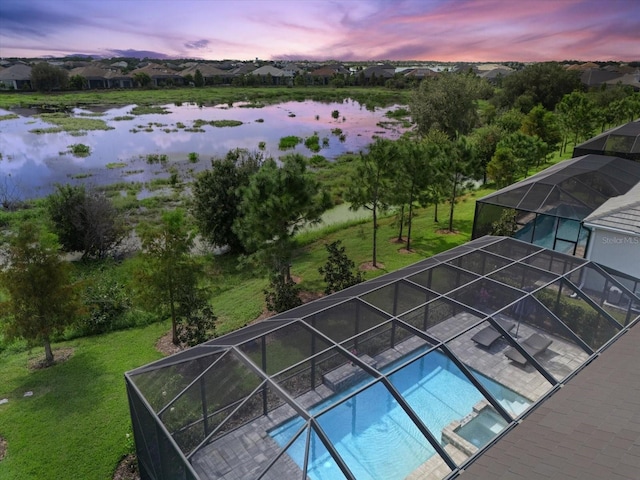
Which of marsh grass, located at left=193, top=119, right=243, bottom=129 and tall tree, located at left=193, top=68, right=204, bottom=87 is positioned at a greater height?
tall tree, located at left=193, top=68, right=204, bottom=87

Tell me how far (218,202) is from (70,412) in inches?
460

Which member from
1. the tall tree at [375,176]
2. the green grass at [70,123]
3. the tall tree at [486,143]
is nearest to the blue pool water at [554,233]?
the tall tree at [375,176]

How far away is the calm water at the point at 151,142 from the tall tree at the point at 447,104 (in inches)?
278

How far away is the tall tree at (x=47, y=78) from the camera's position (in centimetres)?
8300

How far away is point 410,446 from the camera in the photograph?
5766mm

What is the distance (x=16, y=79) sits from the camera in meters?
89.0

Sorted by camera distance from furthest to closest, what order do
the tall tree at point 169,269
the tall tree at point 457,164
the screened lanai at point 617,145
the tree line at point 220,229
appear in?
1. the screened lanai at point 617,145
2. the tall tree at point 457,164
3. the tall tree at point 169,269
4. the tree line at point 220,229

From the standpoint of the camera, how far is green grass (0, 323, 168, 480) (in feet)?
26.1

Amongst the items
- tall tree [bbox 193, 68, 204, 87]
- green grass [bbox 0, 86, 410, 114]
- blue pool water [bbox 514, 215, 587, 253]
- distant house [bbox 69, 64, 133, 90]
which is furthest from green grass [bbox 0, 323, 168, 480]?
tall tree [bbox 193, 68, 204, 87]

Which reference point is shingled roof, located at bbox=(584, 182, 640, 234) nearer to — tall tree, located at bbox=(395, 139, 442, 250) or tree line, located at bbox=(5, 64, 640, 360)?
tall tree, located at bbox=(395, 139, 442, 250)

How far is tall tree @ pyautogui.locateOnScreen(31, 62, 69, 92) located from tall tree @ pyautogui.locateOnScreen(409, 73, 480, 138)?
8026cm

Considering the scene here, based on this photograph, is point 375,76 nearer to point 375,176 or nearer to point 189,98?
point 189,98

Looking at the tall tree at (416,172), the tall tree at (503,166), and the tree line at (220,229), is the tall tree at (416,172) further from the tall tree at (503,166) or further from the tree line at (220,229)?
the tall tree at (503,166)

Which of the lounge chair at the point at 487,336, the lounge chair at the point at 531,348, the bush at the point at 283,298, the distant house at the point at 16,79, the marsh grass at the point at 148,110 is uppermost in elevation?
the distant house at the point at 16,79
